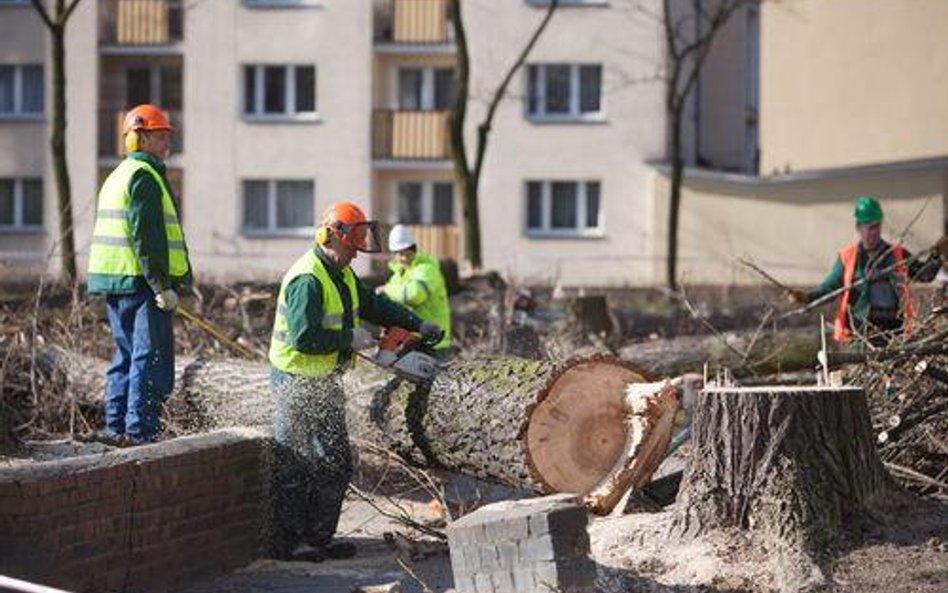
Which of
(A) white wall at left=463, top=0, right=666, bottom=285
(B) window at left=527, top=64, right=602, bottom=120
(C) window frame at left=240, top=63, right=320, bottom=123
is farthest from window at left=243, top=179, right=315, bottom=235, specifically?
(B) window at left=527, top=64, right=602, bottom=120

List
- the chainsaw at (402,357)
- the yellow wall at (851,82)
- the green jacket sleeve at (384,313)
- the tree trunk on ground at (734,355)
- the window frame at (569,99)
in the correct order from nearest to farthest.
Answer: the chainsaw at (402,357) < the green jacket sleeve at (384,313) < the tree trunk on ground at (734,355) < the yellow wall at (851,82) < the window frame at (569,99)

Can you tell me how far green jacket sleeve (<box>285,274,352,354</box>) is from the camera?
988cm

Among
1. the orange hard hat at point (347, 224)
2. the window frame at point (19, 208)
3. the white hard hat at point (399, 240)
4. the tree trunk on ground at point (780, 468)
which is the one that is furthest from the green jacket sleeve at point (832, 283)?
the window frame at point (19, 208)

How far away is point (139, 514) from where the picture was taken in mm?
8789

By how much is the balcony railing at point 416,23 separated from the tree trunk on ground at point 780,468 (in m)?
34.3

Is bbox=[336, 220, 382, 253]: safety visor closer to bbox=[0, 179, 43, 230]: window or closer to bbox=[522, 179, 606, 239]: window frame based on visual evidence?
bbox=[522, 179, 606, 239]: window frame

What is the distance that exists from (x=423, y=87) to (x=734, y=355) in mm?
30105

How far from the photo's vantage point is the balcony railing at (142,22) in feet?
141

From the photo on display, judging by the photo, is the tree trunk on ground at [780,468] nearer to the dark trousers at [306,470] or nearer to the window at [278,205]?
the dark trousers at [306,470]

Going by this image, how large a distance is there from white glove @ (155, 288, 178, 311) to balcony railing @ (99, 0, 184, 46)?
106 ft

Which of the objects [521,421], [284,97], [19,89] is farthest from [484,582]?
[19,89]

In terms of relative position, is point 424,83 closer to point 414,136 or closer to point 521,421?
point 414,136

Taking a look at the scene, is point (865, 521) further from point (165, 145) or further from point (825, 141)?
point (825, 141)

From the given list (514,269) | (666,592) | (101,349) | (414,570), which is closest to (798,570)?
(666,592)
